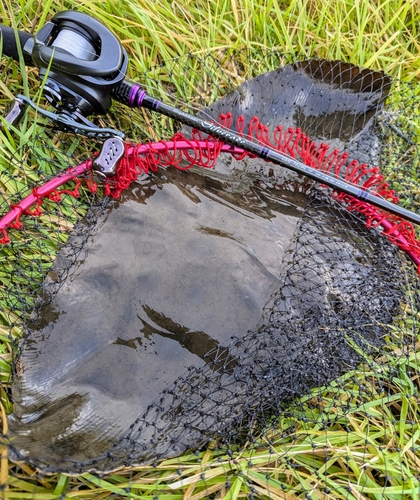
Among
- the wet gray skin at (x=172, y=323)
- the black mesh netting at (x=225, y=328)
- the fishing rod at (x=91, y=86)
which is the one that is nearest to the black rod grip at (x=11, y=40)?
the fishing rod at (x=91, y=86)

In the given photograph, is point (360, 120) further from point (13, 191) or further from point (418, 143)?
point (13, 191)

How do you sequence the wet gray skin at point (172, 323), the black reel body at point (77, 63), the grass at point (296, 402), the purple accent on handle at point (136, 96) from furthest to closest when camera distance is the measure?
the purple accent on handle at point (136, 96)
the black reel body at point (77, 63)
the grass at point (296, 402)
the wet gray skin at point (172, 323)

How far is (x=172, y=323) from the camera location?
197 centimetres

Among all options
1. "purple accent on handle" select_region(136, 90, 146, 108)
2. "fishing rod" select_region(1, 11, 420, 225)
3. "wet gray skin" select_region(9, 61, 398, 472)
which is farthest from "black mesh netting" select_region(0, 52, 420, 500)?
"purple accent on handle" select_region(136, 90, 146, 108)

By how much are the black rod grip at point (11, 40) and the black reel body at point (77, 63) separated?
16 cm

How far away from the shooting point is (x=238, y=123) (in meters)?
2.44

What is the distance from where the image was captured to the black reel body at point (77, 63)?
7.13ft

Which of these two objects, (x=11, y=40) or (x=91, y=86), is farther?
(x=11, y=40)

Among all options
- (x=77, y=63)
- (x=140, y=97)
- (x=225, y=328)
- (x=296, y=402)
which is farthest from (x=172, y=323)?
(x=77, y=63)

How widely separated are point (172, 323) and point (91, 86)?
4.15 feet

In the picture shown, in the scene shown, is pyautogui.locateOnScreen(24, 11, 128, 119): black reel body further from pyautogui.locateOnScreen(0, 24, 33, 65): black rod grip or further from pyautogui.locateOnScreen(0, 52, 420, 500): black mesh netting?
pyautogui.locateOnScreen(0, 52, 420, 500): black mesh netting

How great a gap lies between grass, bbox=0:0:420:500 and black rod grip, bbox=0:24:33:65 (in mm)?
129

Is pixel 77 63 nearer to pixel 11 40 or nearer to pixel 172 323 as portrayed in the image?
pixel 11 40

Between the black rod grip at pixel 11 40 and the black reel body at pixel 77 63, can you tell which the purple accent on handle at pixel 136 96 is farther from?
the black rod grip at pixel 11 40
